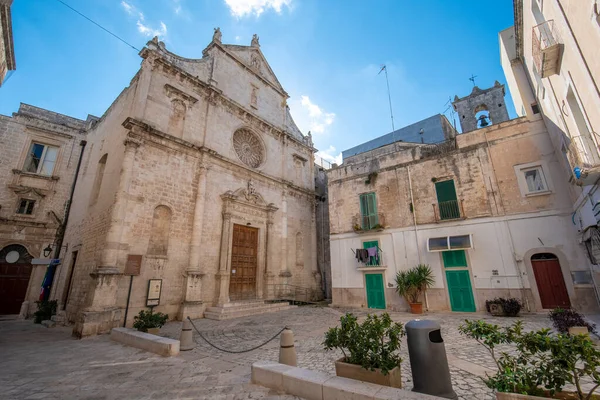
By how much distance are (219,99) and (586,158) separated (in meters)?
14.7

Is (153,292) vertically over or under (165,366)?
over

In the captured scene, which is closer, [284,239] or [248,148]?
[284,239]

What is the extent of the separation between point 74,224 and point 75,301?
16.4 ft

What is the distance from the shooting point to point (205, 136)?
524 inches

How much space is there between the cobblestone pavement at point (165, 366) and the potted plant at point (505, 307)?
2.56ft

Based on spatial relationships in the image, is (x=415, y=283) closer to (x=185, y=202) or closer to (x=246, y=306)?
(x=246, y=306)

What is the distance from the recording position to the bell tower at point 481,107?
14.0m

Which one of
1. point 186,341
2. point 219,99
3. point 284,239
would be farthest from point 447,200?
point 219,99

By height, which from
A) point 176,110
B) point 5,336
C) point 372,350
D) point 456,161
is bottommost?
point 5,336

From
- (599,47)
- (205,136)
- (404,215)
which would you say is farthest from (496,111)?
(205,136)

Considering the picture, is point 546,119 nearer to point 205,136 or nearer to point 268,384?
point 268,384

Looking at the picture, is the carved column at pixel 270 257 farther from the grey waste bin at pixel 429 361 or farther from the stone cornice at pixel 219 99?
the grey waste bin at pixel 429 361

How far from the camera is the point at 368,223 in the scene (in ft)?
45.2

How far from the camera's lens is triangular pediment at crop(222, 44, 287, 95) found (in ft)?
54.5
